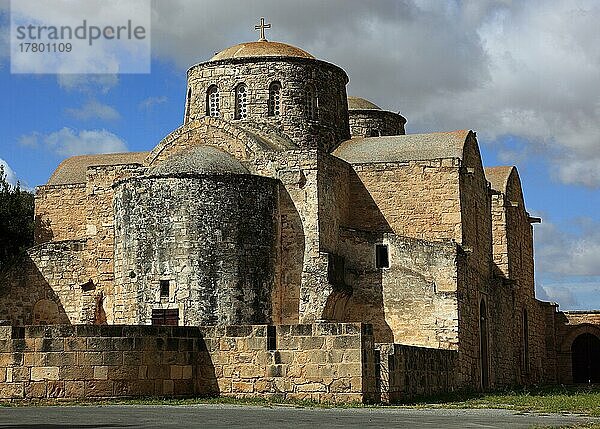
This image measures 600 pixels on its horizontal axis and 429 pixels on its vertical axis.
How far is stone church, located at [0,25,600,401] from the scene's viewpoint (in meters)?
26.8

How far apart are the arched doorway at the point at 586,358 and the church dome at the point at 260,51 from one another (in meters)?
19.7

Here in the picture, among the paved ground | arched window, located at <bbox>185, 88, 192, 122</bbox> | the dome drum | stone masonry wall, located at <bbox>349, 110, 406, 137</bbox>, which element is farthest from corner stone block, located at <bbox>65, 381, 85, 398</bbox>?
stone masonry wall, located at <bbox>349, 110, 406, 137</bbox>

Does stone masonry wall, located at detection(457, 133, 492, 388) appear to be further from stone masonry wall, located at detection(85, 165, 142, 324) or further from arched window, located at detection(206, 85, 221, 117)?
stone masonry wall, located at detection(85, 165, 142, 324)

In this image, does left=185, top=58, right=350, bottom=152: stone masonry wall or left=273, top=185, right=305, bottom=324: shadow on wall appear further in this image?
left=185, top=58, right=350, bottom=152: stone masonry wall

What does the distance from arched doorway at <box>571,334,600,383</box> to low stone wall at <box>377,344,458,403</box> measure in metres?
20.5

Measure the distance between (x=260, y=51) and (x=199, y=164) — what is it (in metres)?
6.56

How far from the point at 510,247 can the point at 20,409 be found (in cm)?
2201

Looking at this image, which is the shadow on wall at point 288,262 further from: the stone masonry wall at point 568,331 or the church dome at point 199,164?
the stone masonry wall at point 568,331

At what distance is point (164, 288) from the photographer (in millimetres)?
26688

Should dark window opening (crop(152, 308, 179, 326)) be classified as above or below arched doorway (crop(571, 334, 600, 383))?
above

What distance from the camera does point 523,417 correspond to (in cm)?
1552

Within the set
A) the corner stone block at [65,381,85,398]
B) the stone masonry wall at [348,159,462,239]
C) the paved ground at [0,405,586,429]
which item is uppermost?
the stone masonry wall at [348,159,462,239]

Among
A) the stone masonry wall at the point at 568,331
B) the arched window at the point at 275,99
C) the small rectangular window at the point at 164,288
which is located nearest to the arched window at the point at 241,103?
the arched window at the point at 275,99

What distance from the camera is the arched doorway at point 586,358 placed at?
4562cm
